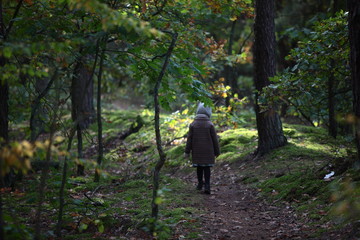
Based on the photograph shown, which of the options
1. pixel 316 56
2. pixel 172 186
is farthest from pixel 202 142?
pixel 316 56

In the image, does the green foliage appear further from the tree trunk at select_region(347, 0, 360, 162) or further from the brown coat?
the brown coat

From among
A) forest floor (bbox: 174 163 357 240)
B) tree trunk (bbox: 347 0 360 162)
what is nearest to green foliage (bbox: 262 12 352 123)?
tree trunk (bbox: 347 0 360 162)

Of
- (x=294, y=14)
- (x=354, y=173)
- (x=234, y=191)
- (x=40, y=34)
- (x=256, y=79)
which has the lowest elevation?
(x=234, y=191)

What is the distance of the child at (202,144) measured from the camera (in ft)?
28.5

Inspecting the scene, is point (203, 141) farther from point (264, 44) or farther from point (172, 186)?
point (264, 44)

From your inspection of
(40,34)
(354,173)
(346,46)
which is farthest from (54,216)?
(346,46)

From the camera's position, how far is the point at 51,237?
523cm

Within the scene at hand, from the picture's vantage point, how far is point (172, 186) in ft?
29.4

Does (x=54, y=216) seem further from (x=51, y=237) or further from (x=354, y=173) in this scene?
(x=354, y=173)

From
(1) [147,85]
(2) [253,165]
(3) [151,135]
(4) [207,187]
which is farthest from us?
(1) [147,85]

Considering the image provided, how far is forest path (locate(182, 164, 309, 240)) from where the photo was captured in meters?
5.54

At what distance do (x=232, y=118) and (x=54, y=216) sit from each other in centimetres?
651

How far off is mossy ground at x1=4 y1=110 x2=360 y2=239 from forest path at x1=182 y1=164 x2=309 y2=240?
0.73 feet

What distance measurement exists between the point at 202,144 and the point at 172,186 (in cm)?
125
